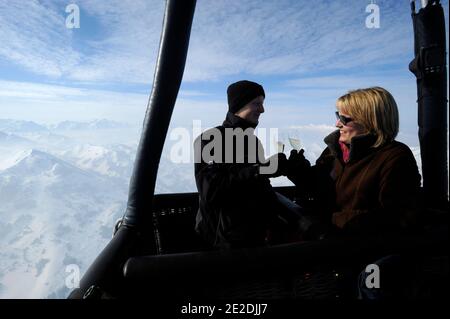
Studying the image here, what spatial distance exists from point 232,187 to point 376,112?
3.28 feet

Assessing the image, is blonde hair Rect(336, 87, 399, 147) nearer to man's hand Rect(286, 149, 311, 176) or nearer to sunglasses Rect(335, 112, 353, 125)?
sunglasses Rect(335, 112, 353, 125)

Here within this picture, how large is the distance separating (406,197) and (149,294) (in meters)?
1.30

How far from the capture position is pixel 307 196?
2914 mm

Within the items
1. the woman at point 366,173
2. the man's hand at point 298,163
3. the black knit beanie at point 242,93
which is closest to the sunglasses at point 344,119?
the woman at point 366,173

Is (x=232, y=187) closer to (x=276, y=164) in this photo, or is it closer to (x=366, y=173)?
(x=276, y=164)

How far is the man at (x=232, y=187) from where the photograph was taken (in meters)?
1.60

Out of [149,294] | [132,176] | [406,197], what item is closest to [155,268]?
[149,294]

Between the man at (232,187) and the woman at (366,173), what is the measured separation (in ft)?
0.85

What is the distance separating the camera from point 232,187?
62.9 inches

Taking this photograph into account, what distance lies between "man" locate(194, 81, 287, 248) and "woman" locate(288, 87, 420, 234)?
26cm

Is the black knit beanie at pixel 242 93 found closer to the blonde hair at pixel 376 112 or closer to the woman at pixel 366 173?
the woman at pixel 366 173

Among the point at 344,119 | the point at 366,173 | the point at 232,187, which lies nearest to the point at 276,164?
the point at 232,187
